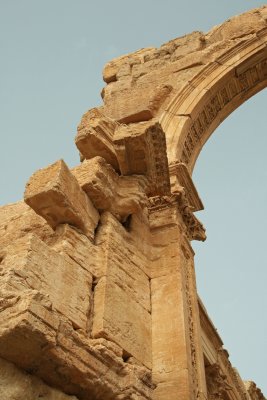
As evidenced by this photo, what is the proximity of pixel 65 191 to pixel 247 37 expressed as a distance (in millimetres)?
5857

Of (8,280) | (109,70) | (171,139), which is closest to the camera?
(8,280)

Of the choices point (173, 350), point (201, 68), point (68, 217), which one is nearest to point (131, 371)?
point (173, 350)

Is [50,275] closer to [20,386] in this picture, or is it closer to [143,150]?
[20,386]

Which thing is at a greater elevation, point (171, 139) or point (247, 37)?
point (247, 37)

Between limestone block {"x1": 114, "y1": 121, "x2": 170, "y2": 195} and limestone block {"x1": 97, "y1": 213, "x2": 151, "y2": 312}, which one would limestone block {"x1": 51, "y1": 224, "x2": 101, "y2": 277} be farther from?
limestone block {"x1": 114, "y1": 121, "x2": 170, "y2": 195}

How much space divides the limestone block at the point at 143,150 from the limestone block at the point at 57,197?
76cm

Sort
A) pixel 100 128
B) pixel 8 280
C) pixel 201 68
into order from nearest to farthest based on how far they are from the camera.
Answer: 1. pixel 8 280
2. pixel 100 128
3. pixel 201 68

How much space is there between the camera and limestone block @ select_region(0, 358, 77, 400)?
122 inches

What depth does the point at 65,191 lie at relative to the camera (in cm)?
465

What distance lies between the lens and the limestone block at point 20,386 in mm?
3092

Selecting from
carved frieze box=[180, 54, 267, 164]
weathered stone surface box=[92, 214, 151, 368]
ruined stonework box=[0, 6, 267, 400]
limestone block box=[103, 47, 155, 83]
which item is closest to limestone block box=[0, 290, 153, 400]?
ruined stonework box=[0, 6, 267, 400]

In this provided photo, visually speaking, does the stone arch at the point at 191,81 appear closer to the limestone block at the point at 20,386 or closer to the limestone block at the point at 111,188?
the limestone block at the point at 111,188

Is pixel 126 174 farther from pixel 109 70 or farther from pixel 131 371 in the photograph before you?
pixel 109 70

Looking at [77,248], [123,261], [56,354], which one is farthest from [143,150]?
[56,354]
